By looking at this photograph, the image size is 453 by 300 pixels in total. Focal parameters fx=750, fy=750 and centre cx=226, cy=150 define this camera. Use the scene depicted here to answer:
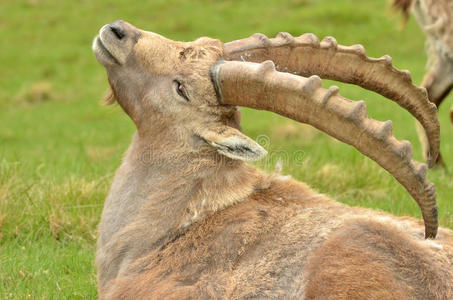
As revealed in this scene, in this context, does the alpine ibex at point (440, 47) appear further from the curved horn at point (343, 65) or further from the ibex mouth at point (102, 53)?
the ibex mouth at point (102, 53)

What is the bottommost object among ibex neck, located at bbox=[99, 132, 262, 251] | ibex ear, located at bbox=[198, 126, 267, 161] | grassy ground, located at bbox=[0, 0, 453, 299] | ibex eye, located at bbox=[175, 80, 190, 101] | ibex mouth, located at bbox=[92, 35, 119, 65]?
grassy ground, located at bbox=[0, 0, 453, 299]

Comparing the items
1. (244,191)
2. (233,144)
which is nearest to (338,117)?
(233,144)

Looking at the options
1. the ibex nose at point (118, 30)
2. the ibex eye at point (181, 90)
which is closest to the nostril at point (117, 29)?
the ibex nose at point (118, 30)

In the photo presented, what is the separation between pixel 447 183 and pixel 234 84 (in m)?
4.72

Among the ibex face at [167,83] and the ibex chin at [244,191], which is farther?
the ibex face at [167,83]

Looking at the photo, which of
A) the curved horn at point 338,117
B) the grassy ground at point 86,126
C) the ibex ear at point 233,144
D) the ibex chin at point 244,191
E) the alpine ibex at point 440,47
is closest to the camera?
the curved horn at point 338,117

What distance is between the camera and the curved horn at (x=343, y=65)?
4480 millimetres

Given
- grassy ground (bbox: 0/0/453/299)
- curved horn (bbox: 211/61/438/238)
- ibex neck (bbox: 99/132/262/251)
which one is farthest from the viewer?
grassy ground (bbox: 0/0/453/299)

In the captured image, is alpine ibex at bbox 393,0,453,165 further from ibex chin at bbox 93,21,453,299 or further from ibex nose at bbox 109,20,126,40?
ibex nose at bbox 109,20,126,40

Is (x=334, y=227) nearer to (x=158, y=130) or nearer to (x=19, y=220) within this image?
(x=158, y=130)

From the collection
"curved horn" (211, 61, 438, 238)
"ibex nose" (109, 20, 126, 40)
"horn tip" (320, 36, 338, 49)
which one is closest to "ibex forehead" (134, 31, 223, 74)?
"ibex nose" (109, 20, 126, 40)

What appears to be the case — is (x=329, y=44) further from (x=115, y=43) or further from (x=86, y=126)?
(x=86, y=126)

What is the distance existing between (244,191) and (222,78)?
704mm

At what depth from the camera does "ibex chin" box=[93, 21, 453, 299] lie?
154 inches
